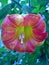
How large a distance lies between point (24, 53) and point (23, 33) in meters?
0.07

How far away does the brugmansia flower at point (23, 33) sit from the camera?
2.30 ft

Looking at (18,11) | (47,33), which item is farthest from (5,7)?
(47,33)

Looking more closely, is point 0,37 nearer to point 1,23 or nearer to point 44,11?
point 1,23

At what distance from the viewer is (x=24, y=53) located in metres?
0.73

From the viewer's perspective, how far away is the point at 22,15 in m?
0.71

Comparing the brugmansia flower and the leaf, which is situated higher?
the leaf

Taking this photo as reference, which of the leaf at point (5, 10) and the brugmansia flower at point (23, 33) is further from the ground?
the leaf at point (5, 10)

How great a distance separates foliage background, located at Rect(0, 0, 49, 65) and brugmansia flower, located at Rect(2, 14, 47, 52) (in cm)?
3

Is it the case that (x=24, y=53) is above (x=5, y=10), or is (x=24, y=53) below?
below

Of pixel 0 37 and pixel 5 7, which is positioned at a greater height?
pixel 5 7

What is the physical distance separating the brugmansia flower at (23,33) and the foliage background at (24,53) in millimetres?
25

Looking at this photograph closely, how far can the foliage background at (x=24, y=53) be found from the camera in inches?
29.0

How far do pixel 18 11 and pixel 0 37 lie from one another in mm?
117

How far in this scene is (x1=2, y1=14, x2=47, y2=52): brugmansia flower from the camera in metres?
0.70
